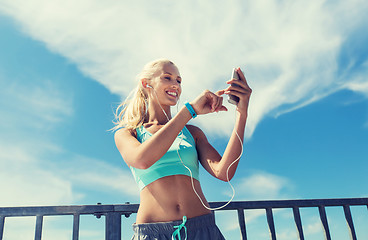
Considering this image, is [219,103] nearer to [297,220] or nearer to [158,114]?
[158,114]

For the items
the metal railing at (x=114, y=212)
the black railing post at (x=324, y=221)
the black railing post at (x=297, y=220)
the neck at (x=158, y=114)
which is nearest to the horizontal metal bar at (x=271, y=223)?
the metal railing at (x=114, y=212)

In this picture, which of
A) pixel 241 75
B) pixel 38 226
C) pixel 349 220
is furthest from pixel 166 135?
pixel 349 220

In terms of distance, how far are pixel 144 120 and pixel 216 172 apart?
1.97ft

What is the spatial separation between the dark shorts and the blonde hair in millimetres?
622

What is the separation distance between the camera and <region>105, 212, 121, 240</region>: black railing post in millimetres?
2357

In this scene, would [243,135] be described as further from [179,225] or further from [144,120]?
[144,120]

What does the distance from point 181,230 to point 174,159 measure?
357 millimetres

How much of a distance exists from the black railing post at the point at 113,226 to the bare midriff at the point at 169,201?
950 millimetres

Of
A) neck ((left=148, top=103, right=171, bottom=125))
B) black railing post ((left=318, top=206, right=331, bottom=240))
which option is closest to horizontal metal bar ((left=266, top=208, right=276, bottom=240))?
black railing post ((left=318, top=206, right=331, bottom=240))

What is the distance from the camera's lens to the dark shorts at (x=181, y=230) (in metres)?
1.41

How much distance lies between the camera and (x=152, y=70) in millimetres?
1896

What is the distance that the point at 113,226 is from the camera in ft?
7.84

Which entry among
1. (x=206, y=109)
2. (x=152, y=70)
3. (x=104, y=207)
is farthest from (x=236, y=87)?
(x=104, y=207)

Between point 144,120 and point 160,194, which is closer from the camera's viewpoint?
point 160,194
